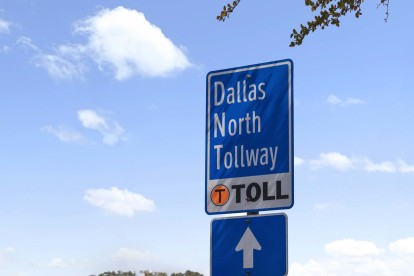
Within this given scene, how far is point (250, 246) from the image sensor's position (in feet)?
20.1

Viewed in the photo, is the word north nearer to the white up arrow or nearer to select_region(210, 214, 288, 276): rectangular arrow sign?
select_region(210, 214, 288, 276): rectangular arrow sign

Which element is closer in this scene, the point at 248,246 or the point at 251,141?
the point at 248,246

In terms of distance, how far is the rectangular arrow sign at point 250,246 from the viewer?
5922 millimetres

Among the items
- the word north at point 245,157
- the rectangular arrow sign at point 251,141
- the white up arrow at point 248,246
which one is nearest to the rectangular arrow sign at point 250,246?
the white up arrow at point 248,246

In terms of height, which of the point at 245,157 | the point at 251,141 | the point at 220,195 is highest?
the point at 251,141

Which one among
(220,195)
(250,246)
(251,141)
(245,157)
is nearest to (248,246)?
(250,246)

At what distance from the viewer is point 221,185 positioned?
21.0 ft

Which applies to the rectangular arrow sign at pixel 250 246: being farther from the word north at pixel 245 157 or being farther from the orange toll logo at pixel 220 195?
the word north at pixel 245 157

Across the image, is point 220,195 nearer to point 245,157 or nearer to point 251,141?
point 245,157

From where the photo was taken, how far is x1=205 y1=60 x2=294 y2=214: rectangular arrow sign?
20.1ft

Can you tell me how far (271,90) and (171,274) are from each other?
360 feet

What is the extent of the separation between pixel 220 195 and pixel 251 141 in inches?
23.3

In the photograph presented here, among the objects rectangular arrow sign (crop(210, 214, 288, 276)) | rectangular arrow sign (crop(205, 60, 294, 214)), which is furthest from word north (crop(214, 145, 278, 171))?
rectangular arrow sign (crop(210, 214, 288, 276))

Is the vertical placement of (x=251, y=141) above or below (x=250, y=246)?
above
